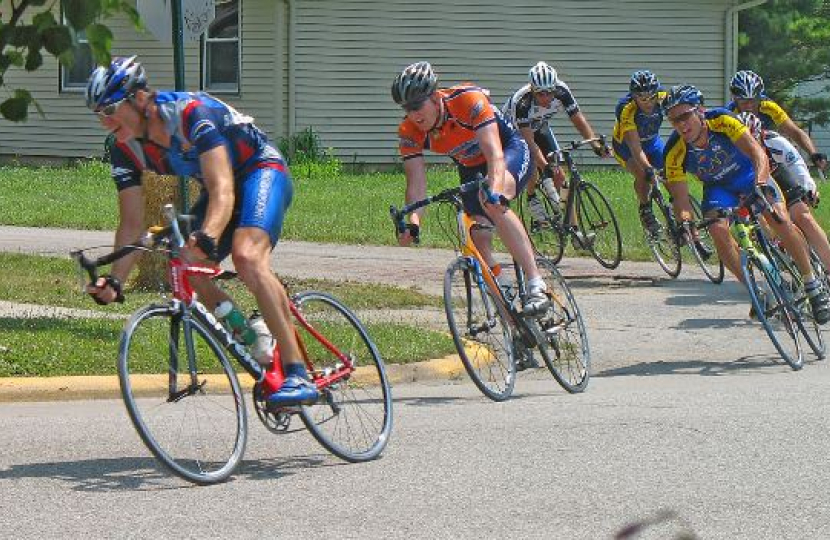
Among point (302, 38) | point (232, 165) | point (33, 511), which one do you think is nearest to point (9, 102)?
point (232, 165)

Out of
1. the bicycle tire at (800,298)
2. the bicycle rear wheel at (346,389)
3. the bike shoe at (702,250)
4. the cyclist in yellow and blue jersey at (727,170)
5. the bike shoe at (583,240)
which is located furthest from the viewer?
the bike shoe at (583,240)

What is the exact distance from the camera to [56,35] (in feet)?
28.5

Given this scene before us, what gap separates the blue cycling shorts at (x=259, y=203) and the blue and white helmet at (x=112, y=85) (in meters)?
0.64

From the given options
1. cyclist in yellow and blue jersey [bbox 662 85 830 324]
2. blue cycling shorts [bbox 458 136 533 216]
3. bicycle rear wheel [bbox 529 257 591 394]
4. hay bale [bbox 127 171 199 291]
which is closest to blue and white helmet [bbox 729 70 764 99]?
cyclist in yellow and blue jersey [bbox 662 85 830 324]

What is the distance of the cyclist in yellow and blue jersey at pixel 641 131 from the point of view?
16156 millimetres

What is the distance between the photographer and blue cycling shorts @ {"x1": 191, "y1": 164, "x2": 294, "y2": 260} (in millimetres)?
7762

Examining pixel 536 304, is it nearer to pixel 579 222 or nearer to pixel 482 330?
pixel 482 330

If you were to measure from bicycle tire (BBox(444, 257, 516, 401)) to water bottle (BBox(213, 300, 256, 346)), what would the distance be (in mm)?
2452

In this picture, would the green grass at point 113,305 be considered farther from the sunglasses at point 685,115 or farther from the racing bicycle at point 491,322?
the racing bicycle at point 491,322

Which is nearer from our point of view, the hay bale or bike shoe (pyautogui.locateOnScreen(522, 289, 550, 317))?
bike shoe (pyautogui.locateOnScreen(522, 289, 550, 317))

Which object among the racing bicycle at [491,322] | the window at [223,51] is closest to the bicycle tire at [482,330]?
the racing bicycle at [491,322]

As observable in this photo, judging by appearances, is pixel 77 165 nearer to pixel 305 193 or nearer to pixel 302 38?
pixel 302 38

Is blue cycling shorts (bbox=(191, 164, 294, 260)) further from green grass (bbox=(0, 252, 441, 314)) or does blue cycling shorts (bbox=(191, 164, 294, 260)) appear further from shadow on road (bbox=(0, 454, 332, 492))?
green grass (bbox=(0, 252, 441, 314))

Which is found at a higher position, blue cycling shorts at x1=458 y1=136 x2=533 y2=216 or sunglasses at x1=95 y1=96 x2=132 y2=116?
sunglasses at x1=95 y1=96 x2=132 y2=116
